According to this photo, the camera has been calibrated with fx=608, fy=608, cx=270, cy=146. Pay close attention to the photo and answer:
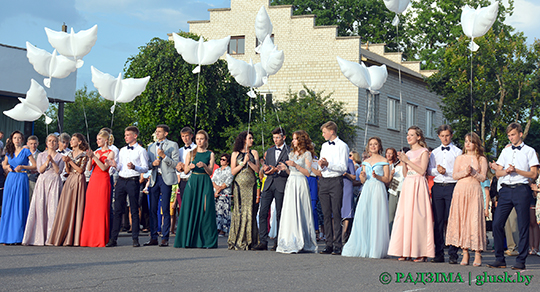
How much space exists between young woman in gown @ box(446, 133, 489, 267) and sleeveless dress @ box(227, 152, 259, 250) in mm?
3461

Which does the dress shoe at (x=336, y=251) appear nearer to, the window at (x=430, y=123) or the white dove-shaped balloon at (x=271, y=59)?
the white dove-shaped balloon at (x=271, y=59)

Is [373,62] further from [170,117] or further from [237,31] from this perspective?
[170,117]

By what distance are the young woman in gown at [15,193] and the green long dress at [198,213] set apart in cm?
301

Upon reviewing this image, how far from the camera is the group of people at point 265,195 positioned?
9266mm

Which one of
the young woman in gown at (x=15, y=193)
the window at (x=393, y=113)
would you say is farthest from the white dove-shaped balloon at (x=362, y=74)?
the window at (x=393, y=113)

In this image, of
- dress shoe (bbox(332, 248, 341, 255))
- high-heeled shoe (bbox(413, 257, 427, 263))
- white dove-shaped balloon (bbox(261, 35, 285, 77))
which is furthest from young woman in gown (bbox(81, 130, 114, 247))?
high-heeled shoe (bbox(413, 257, 427, 263))

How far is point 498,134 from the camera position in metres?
29.7

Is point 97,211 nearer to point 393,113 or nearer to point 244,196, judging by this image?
point 244,196

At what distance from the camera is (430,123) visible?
3947 cm

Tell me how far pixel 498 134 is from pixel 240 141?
22.1 meters

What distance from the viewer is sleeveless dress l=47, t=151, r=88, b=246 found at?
10.8 meters

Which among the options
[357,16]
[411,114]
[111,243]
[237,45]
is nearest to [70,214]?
[111,243]

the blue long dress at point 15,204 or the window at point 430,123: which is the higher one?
the window at point 430,123

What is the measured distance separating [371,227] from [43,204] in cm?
599
